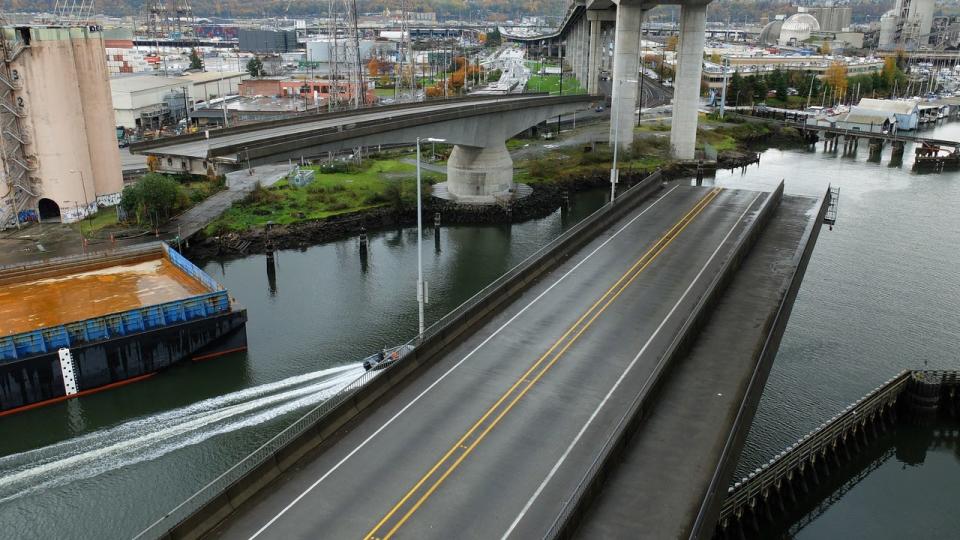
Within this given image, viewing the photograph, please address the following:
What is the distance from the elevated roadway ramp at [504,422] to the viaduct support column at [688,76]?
172 feet

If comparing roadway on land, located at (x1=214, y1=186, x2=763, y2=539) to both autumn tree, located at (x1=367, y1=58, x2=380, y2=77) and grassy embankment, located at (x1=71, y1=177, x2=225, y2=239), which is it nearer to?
grassy embankment, located at (x1=71, y1=177, x2=225, y2=239)

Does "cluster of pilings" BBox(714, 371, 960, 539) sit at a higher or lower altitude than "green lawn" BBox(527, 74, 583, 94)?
lower

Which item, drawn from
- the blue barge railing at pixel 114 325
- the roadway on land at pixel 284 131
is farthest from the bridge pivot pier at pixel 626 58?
the blue barge railing at pixel 114 325

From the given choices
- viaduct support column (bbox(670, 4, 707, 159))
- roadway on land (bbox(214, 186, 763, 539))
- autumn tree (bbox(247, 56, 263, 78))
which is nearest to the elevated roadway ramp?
roadway on land (bbox(214, 186, 763, 539))

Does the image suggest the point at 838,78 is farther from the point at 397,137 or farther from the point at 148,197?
→ the point at 148,197

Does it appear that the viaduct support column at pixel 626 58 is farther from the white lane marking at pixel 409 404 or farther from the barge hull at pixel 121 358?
the barge hull at pixel 121 358

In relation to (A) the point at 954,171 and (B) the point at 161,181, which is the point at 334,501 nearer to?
(B) the point at 161,181

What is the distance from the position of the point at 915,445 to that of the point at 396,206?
45178 millimetres

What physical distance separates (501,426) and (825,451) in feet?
51.3

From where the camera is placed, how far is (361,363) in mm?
39219

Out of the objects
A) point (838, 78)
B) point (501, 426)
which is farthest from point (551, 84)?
point (501, 426)

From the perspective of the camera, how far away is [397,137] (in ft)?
190

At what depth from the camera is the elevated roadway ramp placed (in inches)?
818

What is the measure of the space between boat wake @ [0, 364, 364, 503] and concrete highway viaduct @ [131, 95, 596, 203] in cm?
1431
